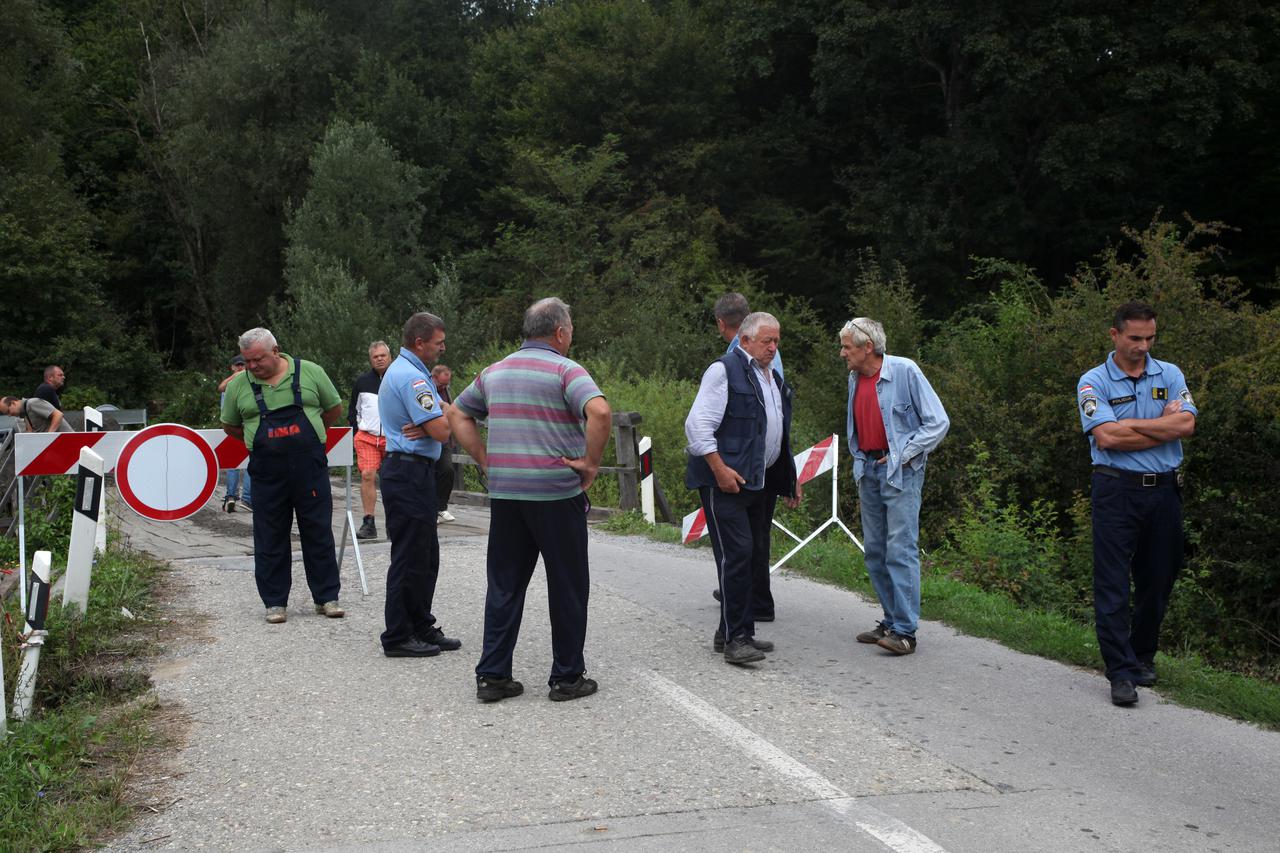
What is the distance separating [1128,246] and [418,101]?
986 inches

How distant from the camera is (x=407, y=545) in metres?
7.56

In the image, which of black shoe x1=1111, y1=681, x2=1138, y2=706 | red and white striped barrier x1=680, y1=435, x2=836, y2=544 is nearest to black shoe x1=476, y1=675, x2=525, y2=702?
→ black shoe x1=1111, y1=681, x2=1138, y2=706

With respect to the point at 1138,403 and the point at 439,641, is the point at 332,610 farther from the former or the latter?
the point at 1138,403

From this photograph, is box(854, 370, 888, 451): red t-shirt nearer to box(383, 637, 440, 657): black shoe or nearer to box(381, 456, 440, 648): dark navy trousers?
box(381, 456, 440, 648): dark navy trousers

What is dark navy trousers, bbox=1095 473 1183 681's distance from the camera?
670cm

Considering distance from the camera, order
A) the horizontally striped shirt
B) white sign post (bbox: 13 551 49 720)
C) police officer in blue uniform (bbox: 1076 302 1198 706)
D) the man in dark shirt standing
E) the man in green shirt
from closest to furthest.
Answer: white sign post (bbox: 13 551 49 720) < the horizontally striped shirt < police officer in blue uniform (bbox: 1076 302 1198 706) < the man in green shirt < the man in dark shirt standing

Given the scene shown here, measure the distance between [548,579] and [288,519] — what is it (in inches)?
108

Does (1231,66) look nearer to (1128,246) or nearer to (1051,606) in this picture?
(1128,246)

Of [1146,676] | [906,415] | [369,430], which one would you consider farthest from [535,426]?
[369,430]

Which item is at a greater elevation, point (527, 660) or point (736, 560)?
point (736, 560)

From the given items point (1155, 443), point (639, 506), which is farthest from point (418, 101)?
point (1155, 443)

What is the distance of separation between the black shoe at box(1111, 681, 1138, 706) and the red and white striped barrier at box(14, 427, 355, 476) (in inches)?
237

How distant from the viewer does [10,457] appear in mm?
12531

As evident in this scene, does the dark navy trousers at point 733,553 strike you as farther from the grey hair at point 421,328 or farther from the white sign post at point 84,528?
the white sign post at point 84,528
